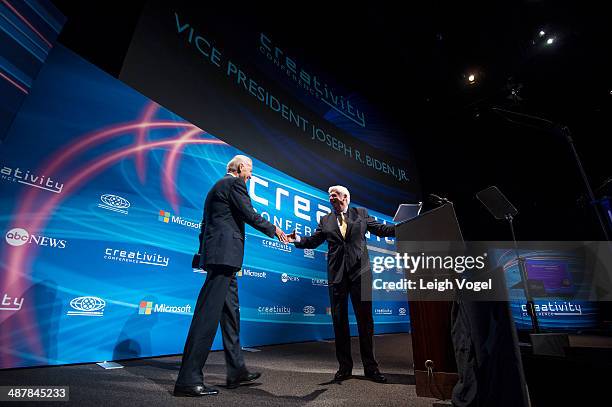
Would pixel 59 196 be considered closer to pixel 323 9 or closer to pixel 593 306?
pixel 323 9

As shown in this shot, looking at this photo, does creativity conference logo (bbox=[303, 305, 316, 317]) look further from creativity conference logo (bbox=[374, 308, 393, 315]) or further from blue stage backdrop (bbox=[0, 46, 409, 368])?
creativity conference logo (bbox=[374, 308, 393, 315])

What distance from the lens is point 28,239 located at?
2.33 m

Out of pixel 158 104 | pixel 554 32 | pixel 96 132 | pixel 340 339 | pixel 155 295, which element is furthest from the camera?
pixel 554 32

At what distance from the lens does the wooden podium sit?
65.2 inches

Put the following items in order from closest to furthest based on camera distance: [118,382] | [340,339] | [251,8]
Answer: [118,382] → [340,339] → [251,8]

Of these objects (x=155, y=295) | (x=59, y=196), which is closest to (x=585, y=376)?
(x=155, y=295)

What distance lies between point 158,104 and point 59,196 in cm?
141

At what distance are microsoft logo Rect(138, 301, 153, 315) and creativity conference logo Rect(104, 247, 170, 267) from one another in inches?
15.0

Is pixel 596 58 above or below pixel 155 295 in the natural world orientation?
above

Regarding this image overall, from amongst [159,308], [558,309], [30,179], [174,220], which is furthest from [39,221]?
[558,309]

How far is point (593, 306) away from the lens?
668 centimetres

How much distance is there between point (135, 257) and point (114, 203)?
567 mm

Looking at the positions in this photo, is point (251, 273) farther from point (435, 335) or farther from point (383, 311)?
point (383, 311)

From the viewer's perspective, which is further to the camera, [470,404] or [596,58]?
[596,58]
